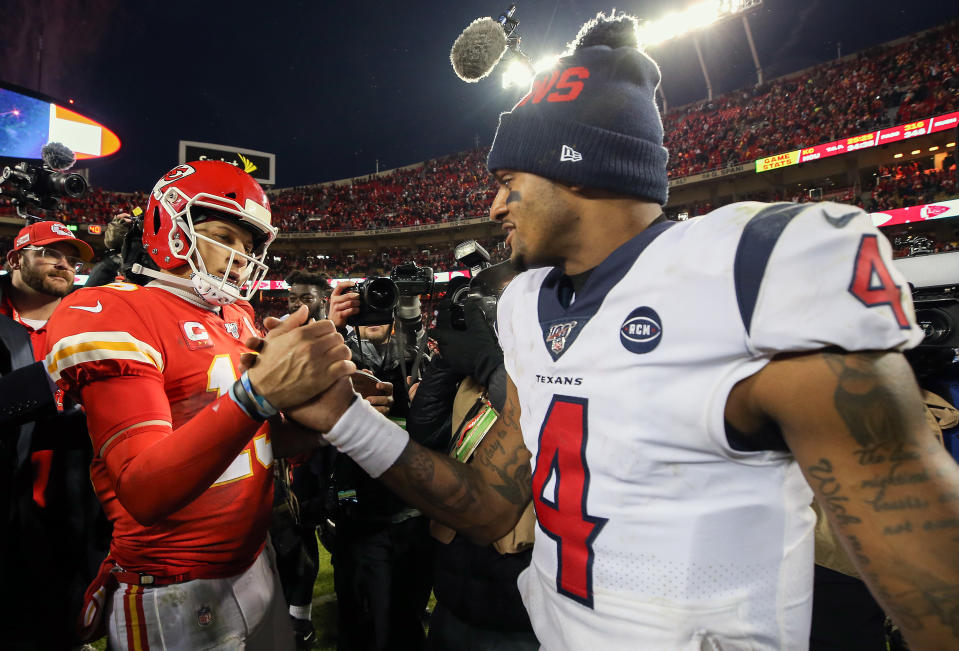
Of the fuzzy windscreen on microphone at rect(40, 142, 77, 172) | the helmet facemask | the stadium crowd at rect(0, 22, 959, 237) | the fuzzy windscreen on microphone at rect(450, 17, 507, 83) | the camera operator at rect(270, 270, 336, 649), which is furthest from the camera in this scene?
the stadium crowd at rect(0, 22, 959, 237)

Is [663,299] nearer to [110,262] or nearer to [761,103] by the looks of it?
[110,262]

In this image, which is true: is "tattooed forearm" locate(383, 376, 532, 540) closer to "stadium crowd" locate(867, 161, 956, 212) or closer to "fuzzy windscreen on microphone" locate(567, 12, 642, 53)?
"fuzzy windscreen on microphone" locate(567, 12, 642, 53)

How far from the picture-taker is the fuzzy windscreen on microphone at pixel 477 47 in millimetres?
5602

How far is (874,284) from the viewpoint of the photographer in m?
0.70

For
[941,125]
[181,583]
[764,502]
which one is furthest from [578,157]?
[941,125]

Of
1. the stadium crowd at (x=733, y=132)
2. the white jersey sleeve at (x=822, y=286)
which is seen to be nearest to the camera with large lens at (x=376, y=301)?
the white jersey sleeve at (x=822, y=286)

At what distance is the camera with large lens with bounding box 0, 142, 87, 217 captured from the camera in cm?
369

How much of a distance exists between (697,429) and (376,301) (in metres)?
1.74

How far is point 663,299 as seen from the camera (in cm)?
94

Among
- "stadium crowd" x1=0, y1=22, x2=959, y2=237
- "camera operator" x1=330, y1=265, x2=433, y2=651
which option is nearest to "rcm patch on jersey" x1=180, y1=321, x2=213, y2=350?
"camera operator" x1=330, y1=265, x2=433, y2=651

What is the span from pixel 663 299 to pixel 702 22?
24209mm

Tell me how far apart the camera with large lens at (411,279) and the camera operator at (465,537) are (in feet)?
0.63

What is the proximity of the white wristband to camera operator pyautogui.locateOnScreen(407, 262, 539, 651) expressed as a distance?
604 mm

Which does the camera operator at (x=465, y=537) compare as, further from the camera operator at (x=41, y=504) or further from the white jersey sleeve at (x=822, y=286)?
the camera operator at (x=41, y=504)
